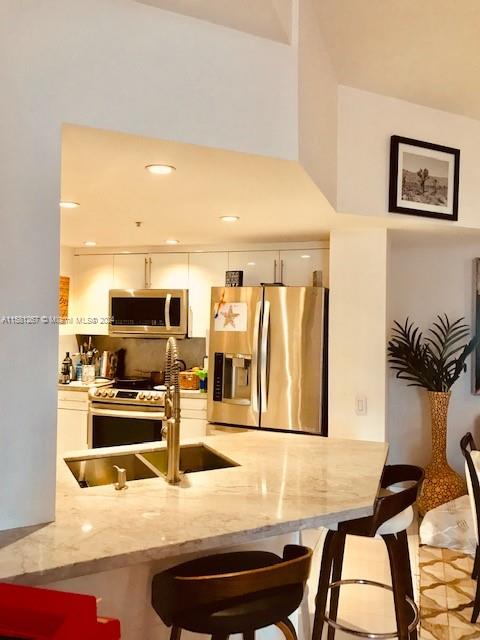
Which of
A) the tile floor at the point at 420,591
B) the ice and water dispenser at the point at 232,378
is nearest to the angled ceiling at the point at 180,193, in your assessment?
the ice and water dispenser at the point at 232,378

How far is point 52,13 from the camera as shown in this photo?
5.05 ft

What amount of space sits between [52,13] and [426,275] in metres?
3.43

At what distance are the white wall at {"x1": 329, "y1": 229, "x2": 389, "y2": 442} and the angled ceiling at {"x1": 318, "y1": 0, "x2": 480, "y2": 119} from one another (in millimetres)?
883

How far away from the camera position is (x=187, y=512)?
1.60m

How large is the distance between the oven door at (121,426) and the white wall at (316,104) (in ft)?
7.61

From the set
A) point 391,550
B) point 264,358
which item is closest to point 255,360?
point 264,358

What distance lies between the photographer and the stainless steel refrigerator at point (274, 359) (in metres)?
3.58

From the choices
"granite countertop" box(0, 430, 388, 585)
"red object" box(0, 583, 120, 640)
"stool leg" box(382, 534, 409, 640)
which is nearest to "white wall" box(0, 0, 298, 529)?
"granite countertop" box(0, 430, 388, 585)

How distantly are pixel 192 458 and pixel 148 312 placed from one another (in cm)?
219

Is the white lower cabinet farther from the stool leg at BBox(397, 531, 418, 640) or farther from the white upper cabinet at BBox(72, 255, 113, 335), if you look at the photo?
Result: the stool leg at BBox(397, 531, 418, 640)

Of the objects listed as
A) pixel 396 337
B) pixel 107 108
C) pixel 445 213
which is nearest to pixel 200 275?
pixel 396 337

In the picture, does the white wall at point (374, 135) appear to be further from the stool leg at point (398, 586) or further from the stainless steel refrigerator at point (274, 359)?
the stool leg at point (398, 586)

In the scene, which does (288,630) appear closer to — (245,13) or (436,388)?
(245,13)

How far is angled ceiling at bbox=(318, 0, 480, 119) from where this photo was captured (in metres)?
2.17
